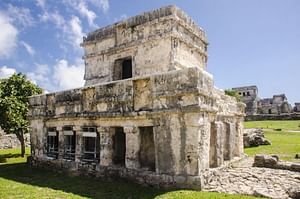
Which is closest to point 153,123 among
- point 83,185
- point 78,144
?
point 83,185

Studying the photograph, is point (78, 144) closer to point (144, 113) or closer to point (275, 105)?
point (144, 113)

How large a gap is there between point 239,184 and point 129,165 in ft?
10.9

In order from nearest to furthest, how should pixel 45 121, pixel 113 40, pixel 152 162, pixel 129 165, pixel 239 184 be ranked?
pixel 239 184 < pixel 129 165 < pixel 152 162 < pixel 45 121 < pixel 113 40

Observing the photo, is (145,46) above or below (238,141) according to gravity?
above

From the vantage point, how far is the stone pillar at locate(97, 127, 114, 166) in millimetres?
9086

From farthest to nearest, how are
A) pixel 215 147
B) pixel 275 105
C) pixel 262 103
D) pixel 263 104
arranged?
pixel 262 103 < pixel 263 104 < pixel 275 105 < pixel 215 147

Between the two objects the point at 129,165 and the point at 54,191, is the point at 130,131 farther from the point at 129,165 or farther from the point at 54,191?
the point at 54,191

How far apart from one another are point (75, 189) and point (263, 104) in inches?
1898

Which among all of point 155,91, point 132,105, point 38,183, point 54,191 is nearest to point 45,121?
point 38,183

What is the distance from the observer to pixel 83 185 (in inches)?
332

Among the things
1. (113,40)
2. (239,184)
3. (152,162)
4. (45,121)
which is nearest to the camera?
(239,184)

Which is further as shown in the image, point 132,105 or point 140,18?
point 140,18

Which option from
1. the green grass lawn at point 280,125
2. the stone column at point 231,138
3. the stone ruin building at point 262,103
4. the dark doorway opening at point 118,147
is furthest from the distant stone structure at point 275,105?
the dark doorway opening at point 118,147

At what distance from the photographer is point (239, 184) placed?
7449 millimetres
